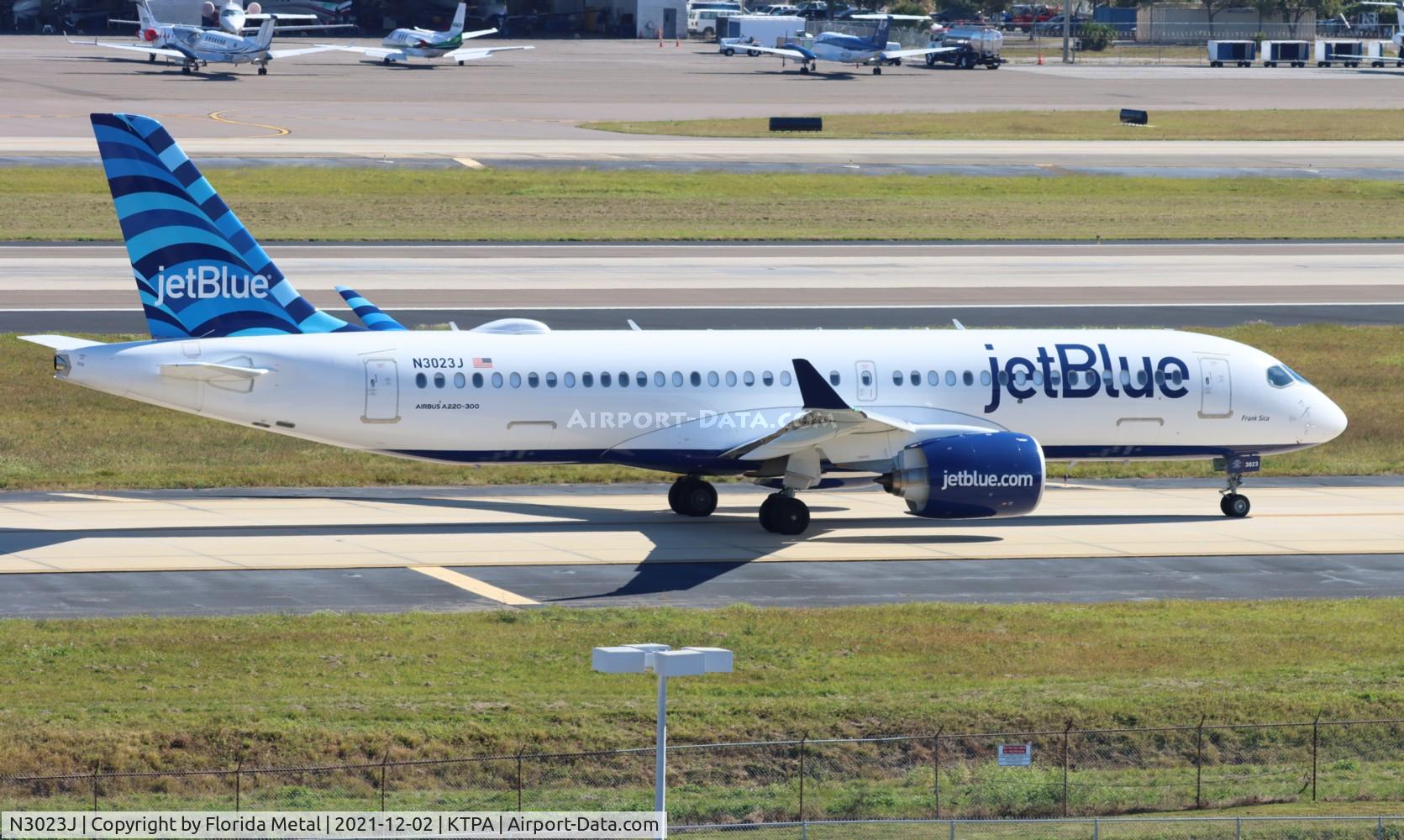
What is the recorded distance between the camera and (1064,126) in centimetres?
12750

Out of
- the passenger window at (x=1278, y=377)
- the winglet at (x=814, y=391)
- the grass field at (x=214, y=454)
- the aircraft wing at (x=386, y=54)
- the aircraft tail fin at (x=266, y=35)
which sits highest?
the aircraft tail fin at (x=266, y=35)

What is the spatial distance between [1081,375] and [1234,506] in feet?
16.6

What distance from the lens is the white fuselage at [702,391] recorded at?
38.5 metres

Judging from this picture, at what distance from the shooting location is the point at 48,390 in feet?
174

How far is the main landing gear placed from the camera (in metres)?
43.0

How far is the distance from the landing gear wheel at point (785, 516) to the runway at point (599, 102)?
6426 centimetres

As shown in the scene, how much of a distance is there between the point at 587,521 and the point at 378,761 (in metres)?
16.0

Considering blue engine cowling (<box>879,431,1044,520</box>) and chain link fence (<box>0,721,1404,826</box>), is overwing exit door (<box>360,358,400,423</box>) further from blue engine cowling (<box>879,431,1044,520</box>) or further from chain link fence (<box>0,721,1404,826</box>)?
chain link fence (<box>0,721,1404,826</box>)

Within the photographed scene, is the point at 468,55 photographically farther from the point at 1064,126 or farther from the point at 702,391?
the point at 702,391

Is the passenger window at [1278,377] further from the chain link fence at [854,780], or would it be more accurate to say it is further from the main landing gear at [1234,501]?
the chain link fence at [854,780]

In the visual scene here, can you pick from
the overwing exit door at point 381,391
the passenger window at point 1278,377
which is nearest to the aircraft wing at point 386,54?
the overwing exit door at point 381,391

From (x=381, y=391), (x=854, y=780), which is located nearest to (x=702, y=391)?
(x=381, y=391)

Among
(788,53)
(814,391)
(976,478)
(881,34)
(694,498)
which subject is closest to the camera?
(814,391)

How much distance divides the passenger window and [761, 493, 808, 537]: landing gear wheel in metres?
11.6
